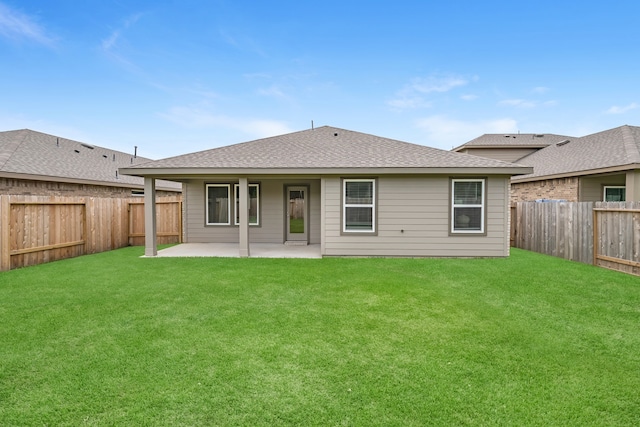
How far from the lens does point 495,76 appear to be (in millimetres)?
17297

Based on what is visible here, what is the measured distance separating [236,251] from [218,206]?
291 cm

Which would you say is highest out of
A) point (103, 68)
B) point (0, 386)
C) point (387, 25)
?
point (387, 25)

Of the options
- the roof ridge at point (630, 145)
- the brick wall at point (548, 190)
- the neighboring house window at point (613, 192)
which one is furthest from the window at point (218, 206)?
the neighboring house window at point (613, 192)

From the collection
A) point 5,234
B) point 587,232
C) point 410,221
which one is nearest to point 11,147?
point 5,234

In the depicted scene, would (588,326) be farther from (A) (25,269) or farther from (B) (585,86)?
(B) (585,86)

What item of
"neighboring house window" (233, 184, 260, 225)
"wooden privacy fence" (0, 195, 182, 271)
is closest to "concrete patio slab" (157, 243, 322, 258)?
"neighboring house window" (233, 184, 260, 225)

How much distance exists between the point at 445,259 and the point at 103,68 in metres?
16.8

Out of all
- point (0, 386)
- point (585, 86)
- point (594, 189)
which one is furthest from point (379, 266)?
point (585, 86)

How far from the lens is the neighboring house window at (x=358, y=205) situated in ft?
31.5

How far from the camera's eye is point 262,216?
12.4 m

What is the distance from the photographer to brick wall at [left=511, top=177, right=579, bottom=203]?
13.7 metres

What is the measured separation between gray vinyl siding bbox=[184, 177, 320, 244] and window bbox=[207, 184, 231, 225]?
0.60 feet

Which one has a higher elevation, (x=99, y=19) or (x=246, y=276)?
(x=99, y=19)

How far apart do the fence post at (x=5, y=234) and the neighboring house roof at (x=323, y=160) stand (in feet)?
8.56
